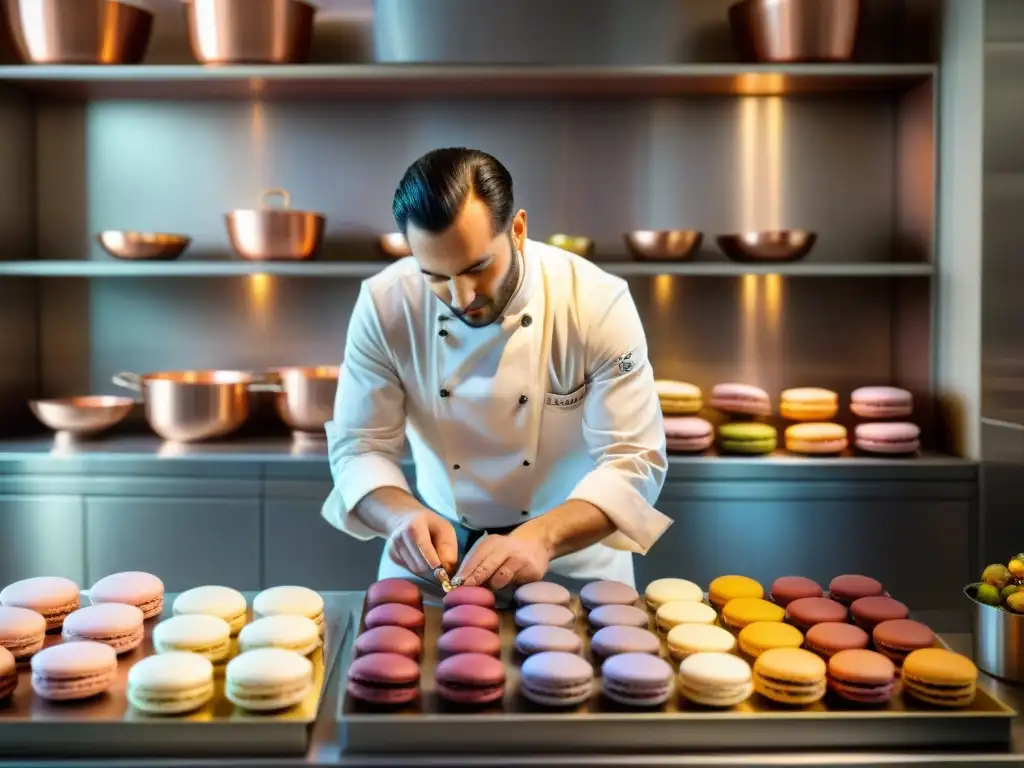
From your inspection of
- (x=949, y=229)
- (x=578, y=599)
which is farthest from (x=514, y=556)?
(x=949, y=229)

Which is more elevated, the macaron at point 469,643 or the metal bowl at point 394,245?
the metal bowl at point 394,245

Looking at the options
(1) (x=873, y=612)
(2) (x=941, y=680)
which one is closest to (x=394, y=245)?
(1) (x=873, y=612)

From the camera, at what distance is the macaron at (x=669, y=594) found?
1.56m

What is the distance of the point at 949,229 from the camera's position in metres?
3.06

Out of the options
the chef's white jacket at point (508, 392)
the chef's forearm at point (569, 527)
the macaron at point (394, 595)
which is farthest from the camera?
the chef's white jacket at point (508, 392)

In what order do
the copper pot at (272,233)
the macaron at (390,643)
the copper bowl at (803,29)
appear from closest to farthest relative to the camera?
1. the macaron at (390,643)
2. the copper bowl at (803,29)
3. the copper pot at (272,233)

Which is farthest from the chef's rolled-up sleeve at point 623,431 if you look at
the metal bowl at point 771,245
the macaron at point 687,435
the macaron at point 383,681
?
the metal bowl at point 771,245

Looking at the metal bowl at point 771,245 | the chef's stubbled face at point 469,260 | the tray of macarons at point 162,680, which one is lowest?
the tray of macarons at point 162,680

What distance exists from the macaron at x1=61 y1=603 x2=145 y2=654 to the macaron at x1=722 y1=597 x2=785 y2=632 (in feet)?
2.77

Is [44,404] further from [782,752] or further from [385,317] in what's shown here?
[782,752]

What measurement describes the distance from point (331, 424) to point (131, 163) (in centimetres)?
191

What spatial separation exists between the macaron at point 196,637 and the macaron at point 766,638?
70 cm

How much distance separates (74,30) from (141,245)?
2.20 feet

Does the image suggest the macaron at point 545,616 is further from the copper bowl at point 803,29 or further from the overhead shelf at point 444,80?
the copper bowl at point 803,29
